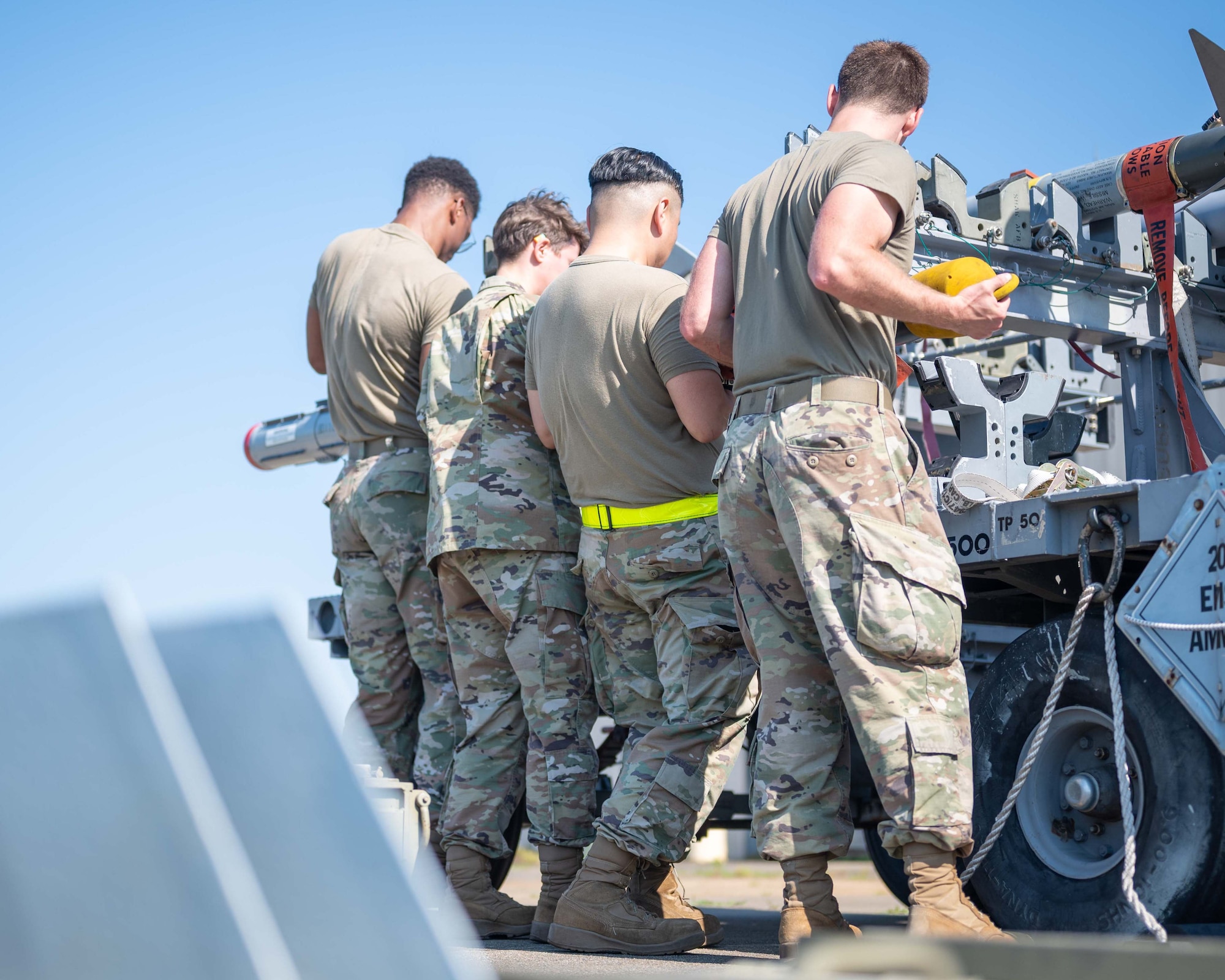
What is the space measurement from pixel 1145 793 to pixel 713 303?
54.4 inches

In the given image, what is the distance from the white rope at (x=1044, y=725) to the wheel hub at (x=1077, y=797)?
0.34 feet

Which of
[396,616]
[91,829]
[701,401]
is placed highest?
[91,829]

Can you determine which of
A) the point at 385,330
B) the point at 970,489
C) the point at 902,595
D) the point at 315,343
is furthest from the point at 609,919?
the point at 315,343

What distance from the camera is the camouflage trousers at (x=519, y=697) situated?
11.7ft

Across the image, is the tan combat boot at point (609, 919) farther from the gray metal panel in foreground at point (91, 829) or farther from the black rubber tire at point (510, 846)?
the gray metal panel in foreground at point (91, 829)

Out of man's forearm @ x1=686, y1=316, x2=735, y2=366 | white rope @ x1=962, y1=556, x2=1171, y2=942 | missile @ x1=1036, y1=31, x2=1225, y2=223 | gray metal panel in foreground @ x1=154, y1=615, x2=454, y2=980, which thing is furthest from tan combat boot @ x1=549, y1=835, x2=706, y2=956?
missile @ x1=1036, y1=31, x2=1225, y2=223

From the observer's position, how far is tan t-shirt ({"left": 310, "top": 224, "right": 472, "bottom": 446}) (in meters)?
4.26

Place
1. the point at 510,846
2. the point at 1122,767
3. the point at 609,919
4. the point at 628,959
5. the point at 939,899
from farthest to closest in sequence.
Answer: the point at 510,846 → the point at 609,919 → the point at 628,959 → the point at 1122,767 → the point at 939,899

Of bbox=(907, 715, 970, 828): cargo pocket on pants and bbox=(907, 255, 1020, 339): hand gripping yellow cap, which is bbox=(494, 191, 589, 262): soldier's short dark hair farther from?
bbox=(907, 715, 970, 828): cargo pocket on pants

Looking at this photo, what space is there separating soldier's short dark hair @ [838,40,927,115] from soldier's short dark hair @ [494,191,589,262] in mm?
1316

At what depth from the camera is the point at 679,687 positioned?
3.19m

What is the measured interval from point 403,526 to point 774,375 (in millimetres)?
1739

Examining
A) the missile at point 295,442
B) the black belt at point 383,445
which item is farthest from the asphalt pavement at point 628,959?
the missile at point 295,442

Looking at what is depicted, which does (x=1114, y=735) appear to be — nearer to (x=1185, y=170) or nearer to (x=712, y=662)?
(x=712, y=662)
